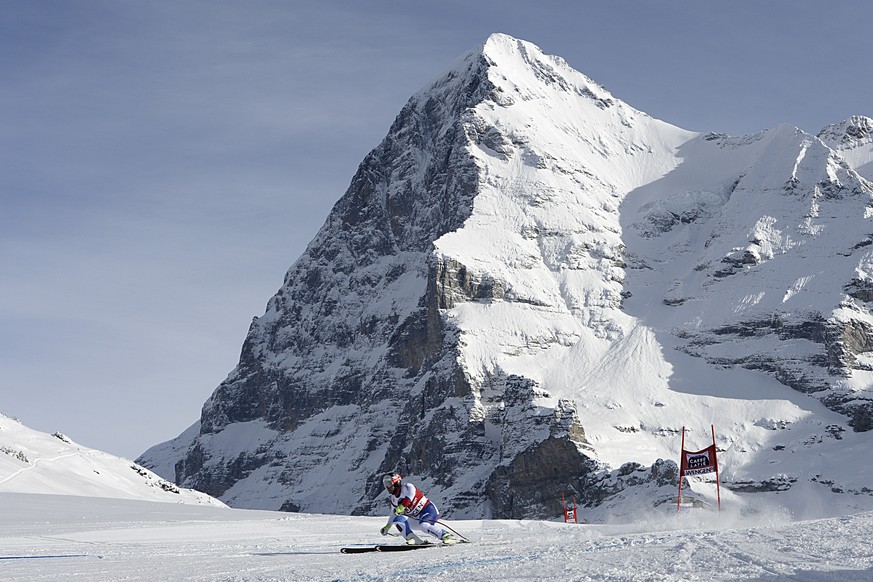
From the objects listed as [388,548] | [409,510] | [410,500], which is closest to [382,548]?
[388,548]

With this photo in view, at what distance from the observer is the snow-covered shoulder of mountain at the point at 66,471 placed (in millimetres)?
67812

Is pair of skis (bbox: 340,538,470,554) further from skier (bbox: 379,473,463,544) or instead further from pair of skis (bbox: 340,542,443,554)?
skier (bbox: 379,473,463,544)

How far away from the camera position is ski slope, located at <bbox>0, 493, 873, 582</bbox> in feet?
64.8

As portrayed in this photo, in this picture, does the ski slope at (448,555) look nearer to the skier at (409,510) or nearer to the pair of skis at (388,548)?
the pair of skis at (388,548)

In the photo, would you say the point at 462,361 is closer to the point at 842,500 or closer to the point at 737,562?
the point at 842,500

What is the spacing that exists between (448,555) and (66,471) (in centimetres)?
5404

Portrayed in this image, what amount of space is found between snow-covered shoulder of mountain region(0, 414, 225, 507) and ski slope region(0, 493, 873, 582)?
98.5 feet

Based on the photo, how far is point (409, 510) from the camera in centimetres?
2798

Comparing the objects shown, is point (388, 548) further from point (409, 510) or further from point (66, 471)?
point (66, 471)

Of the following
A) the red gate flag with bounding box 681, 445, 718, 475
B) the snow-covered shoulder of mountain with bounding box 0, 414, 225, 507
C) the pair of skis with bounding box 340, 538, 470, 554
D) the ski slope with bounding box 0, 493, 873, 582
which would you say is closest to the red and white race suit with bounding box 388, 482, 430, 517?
the pair of skis with bounding box 340, 538, 470, 554

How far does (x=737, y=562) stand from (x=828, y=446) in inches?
6051

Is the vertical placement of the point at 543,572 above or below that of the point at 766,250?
below

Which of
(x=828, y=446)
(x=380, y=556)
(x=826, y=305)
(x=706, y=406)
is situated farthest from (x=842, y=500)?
Answer: (x=380, y=556)

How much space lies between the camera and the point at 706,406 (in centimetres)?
17500
